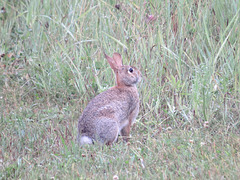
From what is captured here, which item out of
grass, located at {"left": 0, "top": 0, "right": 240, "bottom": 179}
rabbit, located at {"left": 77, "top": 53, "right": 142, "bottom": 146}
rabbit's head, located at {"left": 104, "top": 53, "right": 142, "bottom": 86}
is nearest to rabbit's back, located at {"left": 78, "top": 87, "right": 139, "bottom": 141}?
rabbit, located at {"left": 77, "top": 53, "right": 142, "bottom": 146}

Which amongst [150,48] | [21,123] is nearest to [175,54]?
[150,48]

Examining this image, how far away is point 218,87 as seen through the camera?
16.4ft

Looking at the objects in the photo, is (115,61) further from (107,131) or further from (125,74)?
(107,131)

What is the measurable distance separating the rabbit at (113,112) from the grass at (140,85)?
0.60 ft

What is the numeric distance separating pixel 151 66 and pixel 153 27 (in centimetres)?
70

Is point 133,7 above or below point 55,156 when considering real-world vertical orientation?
above

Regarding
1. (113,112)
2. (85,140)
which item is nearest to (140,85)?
(113,112)

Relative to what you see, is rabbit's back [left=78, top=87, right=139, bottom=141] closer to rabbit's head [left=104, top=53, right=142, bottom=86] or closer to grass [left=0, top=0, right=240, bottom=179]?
rabbit's head [left=104, top=53, right=142, bottom=86]

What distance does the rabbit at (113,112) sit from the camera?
178 inches

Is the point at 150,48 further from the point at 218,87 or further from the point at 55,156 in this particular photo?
the point at 55,156

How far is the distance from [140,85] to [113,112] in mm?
1159

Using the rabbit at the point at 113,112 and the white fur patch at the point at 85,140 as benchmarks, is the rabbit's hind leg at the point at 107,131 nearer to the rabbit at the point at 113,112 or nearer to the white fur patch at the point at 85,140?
the rabbit at the point at 113,112

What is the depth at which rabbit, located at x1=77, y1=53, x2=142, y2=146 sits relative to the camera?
4.51 m

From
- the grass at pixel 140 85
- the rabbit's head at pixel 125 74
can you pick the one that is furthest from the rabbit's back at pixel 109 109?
the grass at pixel 140 85
